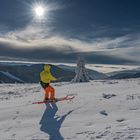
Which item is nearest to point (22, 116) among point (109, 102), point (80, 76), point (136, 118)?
point (109, 102)

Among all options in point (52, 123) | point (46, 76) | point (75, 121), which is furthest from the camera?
point (46, 76)

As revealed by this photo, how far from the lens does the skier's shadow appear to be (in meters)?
13.1

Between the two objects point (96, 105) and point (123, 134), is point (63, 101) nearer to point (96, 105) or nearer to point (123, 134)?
point (96, 105)

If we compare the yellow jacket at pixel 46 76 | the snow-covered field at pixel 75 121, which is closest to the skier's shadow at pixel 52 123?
the snow-covered field at pixel 75 121

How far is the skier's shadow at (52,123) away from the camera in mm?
Answer: 13070

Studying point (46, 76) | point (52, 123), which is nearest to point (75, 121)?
point (52, 123)

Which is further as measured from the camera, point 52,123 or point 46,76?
point 46,76

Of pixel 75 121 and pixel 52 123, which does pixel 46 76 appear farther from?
pixel 75 121

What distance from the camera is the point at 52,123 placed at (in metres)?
14.8

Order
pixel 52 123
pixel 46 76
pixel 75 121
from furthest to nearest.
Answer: pixel 46 76, pixel 52 123, pixel 75 121

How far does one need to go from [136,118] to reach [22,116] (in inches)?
232

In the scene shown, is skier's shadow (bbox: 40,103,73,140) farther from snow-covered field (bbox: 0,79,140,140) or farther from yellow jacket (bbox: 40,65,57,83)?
yellow jacket (bbox: 40,65,57,83)

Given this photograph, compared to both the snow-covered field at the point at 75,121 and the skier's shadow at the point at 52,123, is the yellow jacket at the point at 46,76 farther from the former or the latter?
the skier's shadow at the point at 52,123

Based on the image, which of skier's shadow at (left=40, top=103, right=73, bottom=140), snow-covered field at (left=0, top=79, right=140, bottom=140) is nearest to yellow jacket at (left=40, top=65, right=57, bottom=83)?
snow-covered field at (left=0, top=79, right=140, bottom=140)
